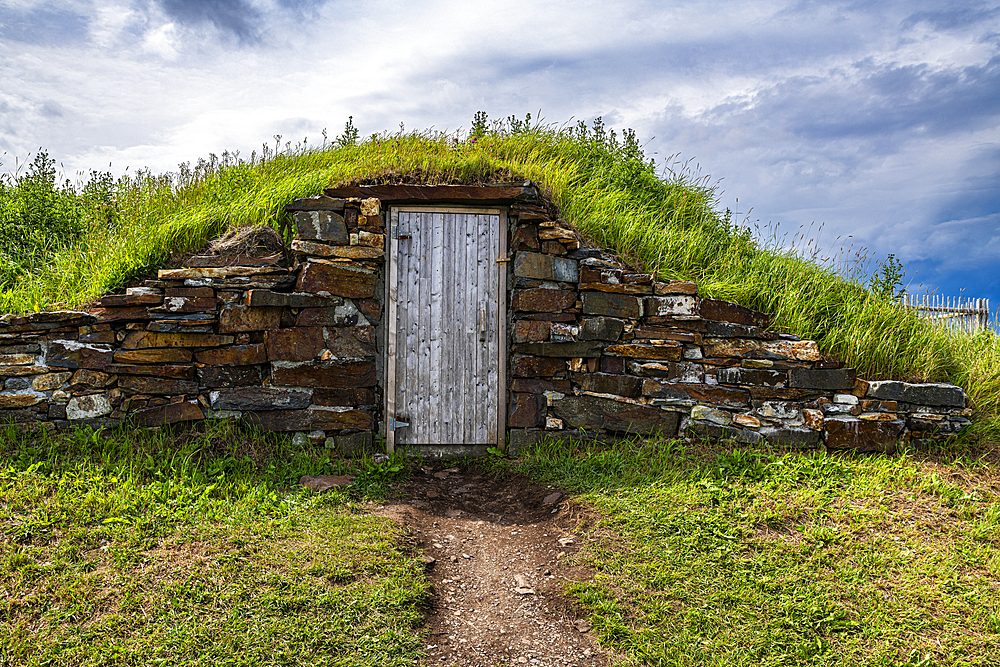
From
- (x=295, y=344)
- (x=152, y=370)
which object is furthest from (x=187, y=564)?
(x=152, y=370)

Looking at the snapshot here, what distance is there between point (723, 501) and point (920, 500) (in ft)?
6.64

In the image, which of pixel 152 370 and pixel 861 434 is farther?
pixel 861 434

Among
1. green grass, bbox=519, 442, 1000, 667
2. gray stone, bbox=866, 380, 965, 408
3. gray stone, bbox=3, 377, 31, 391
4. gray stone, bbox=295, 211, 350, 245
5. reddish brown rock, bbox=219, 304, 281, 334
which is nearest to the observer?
green grass, bbox=519, 442, 1000, 667

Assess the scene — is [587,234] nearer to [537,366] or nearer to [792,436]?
[537,366]

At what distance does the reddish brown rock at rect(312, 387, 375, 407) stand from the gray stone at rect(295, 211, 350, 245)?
1.61m

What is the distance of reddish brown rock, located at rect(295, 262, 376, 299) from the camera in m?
6.52

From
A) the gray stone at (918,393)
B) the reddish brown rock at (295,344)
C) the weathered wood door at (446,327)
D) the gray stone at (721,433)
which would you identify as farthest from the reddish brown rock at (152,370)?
the gray stone at (918,393)

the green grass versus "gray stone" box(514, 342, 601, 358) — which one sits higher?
"gray stone" box(514, 342, 601, 358)

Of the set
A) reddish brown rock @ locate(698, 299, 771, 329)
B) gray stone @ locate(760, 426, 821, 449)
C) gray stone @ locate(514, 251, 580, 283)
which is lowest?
gray stone @ locate(760, 426, 821, 449)

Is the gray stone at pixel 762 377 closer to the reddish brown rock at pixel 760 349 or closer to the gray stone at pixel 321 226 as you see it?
the reddish brown rock at pixel 760 349

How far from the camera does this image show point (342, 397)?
661cm

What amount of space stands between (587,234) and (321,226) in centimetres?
305

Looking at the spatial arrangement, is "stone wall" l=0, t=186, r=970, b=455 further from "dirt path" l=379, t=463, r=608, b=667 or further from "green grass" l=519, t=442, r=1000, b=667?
"dirt path" l=379, t=463, r=608, b=667

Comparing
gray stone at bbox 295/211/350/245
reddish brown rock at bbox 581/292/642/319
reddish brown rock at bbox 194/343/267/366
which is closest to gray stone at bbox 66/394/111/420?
reddish brown rock at bbox 194/343/267/366
